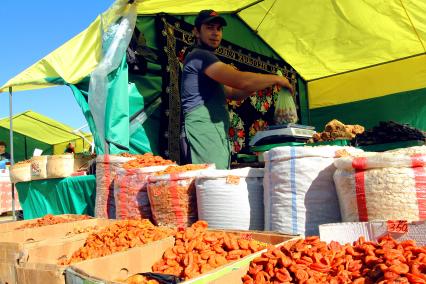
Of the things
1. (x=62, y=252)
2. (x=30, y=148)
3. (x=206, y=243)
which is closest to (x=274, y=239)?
(x=206, y=243)

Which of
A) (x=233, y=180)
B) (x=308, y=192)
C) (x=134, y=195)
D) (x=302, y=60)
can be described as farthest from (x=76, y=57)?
(x=302, y=60)

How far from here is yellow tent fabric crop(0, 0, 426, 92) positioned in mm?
4641

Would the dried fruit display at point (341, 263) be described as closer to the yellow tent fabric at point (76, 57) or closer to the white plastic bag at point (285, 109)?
the white plastic bag at point (285, 109)

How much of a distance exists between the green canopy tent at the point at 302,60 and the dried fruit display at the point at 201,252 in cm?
235

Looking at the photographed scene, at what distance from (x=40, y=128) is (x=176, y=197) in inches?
538

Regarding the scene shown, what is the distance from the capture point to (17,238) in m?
2.80

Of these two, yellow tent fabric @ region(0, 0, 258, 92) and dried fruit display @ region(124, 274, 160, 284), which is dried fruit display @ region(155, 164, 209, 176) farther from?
yellow tent fabric @ region(0, 0, 258, 92)

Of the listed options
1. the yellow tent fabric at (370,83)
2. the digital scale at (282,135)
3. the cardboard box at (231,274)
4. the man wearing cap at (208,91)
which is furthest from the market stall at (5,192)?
the cardboard box at (231,274)

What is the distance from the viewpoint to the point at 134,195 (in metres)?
3.13

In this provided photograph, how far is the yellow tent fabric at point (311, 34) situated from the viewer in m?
4.64

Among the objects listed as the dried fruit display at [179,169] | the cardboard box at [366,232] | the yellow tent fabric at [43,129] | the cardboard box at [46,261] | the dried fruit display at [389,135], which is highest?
the yellow tent fabric at [43,129]

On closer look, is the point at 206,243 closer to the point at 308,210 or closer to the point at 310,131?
the point at 308,210

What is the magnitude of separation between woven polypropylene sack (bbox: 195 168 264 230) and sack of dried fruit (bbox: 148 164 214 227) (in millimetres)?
204

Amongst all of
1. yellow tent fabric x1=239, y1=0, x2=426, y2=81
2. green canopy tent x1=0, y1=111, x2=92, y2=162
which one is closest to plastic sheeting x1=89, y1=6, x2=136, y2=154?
yellow tent fabric x1=239, y1=0, x2=426, y2=81
